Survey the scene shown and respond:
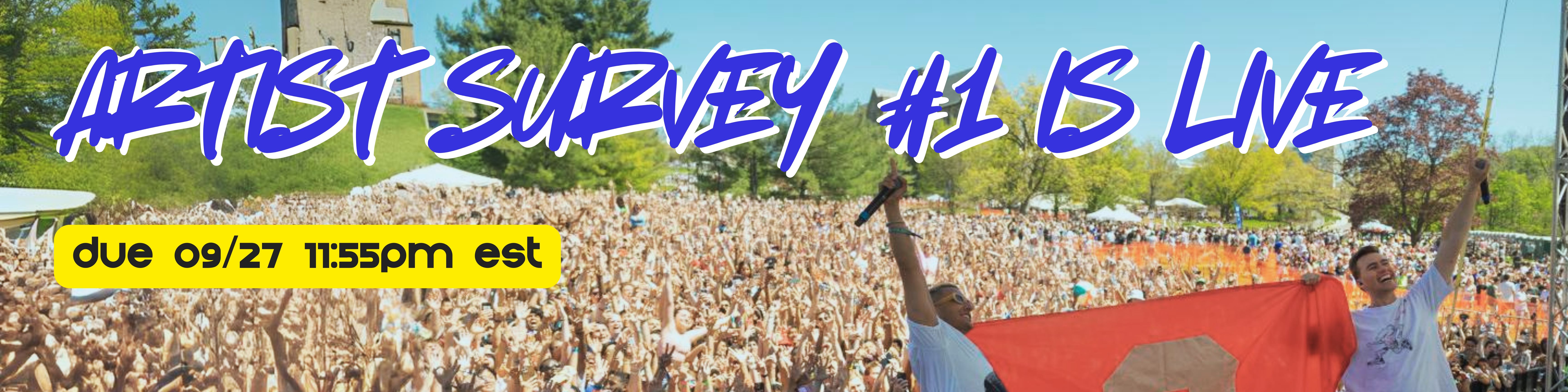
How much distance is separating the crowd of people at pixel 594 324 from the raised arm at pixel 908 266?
1.27 ft

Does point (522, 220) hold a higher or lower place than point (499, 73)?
lower

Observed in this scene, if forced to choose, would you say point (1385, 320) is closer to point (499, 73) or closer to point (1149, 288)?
point (1149, 288)

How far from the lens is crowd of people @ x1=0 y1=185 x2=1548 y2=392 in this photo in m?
4.85

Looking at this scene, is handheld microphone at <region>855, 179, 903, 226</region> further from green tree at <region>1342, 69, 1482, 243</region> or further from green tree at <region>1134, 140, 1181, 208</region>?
green tree at <region>1134, 140, 1181, 208</region>

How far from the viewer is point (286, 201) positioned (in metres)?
22.9

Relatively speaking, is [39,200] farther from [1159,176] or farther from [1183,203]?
[1159,176]

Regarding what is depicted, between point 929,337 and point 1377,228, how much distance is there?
3514 cm

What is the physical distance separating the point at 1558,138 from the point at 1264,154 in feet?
148

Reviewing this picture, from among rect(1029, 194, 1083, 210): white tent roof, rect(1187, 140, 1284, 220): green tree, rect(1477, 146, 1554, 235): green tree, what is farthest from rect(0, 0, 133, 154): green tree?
rect(1477, 146, 1554, 235): green tree

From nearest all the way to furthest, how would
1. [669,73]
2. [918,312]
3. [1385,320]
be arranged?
[918,312] → [1385,320] → [669,73]

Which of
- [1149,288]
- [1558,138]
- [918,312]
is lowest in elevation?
[1149,288]

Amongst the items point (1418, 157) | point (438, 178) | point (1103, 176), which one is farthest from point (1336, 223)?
point (438, 178)

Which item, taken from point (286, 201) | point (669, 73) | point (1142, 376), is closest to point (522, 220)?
point (1142, 376)

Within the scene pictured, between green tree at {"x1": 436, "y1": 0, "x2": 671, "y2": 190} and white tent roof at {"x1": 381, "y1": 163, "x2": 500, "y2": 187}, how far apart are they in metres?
4.48
